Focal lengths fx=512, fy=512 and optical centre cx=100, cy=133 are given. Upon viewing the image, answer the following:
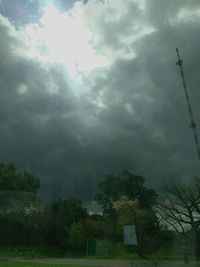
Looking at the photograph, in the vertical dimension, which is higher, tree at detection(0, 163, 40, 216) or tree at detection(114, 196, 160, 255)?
tree at detection(0, 163, 40, 216)

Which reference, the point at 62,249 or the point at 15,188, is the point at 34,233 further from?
the point at 15,188

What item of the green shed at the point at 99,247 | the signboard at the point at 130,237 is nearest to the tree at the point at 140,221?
the green shed at the point at 99,247

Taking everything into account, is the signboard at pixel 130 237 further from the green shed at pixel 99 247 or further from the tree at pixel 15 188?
the tree at pixel 15 188

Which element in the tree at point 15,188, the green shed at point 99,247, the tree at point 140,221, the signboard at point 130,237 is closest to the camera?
the signboard at point 130,237

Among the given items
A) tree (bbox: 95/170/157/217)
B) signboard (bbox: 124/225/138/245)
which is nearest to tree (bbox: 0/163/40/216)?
tree (bbox: 95/170/157/217)

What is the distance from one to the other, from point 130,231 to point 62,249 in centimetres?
3868

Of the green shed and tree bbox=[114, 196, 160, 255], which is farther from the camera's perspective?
the green shed

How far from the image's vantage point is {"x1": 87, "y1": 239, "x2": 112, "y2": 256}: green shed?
67.6 meters

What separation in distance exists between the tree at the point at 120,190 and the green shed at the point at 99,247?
3395cm

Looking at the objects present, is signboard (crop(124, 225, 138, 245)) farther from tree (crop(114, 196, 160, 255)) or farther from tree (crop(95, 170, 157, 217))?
tree (crop(95, 170, 157, 217))

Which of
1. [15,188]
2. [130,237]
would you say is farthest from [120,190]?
[130,237]

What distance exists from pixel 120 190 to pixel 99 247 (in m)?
42.4

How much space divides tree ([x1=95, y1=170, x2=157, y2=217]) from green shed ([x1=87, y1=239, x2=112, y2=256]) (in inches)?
1337

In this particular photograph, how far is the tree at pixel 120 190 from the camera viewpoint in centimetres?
10569
